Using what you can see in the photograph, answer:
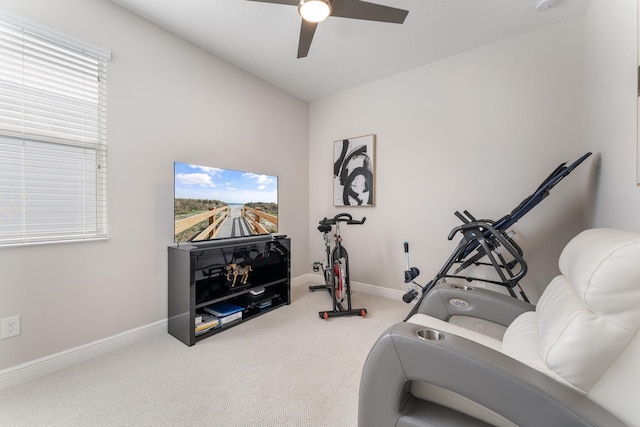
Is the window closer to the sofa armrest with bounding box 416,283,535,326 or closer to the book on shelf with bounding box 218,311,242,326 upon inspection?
the book on shelf with bounding box 218,311,242,326

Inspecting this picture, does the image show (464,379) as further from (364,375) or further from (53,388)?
(53,388)

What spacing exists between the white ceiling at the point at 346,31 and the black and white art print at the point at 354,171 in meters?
0.83

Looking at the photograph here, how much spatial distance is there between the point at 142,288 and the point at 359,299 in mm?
2235

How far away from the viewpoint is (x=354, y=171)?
3420 mm

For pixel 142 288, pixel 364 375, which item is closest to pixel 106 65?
pixel 142 288

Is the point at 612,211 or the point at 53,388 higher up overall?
the point at 612,211

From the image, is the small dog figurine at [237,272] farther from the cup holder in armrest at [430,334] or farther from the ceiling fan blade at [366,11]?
the ceiling fan blade at [366,11]

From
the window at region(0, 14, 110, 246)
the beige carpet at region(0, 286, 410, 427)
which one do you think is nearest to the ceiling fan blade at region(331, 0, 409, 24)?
the window at region(0, 14, 110, 246)

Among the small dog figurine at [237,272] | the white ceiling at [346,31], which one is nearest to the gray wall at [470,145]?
the white ceiling at [346,31]

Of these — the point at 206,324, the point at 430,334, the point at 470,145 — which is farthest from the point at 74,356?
the point at 470,145

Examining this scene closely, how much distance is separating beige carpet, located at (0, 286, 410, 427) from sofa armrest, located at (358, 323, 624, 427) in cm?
59

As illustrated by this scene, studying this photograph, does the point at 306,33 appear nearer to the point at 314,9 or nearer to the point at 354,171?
the point at 314,9

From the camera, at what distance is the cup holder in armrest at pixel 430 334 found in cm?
92

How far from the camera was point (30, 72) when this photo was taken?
1.70 metres
